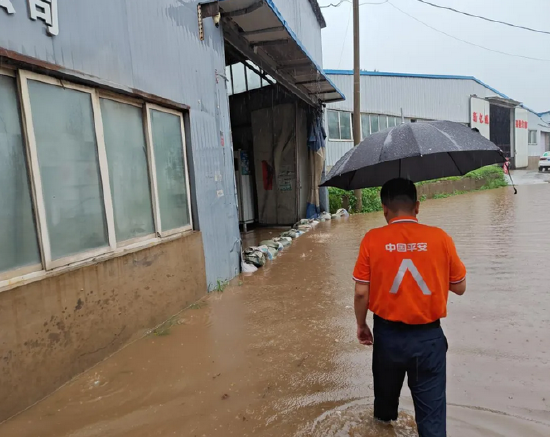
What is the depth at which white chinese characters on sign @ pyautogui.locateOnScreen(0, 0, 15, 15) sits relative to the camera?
8.40 feet

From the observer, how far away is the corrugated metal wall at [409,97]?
16.9 meters

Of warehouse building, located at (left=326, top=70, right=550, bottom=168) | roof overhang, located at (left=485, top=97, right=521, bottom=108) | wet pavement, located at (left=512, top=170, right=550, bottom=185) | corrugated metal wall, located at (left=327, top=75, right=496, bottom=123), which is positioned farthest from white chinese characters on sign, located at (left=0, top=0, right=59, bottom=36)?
roof overhang, located at (left=485, top=97, right=521, bottom=108)

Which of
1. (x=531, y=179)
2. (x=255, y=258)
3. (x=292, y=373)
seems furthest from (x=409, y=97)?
(x=292, y=373)

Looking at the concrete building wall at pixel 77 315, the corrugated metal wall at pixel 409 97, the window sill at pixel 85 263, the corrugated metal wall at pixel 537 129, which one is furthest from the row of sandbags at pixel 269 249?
the corrugated metal wall at pixel 537 129

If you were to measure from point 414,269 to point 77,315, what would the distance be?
275 centimetres

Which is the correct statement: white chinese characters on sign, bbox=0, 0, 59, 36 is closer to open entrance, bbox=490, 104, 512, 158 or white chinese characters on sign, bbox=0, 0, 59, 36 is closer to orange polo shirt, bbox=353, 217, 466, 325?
orange polo shirt, bbox=353, 217, 466, 325

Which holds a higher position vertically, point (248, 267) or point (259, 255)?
point (259, 255)

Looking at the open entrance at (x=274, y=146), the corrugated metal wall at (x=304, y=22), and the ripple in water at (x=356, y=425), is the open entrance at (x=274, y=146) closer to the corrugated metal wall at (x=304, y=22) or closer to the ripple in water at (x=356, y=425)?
the corrugated metal wall at (x=304, y=22)

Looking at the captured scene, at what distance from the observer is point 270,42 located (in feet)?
22.8

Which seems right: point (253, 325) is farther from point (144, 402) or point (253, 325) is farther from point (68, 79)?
point (68, 79)

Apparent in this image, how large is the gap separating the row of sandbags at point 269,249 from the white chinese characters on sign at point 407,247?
Answer: 4.63 meters

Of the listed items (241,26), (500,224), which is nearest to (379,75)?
(500,224)

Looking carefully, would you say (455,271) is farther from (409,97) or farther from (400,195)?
(409,97)

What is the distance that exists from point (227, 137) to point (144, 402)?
4236mm
